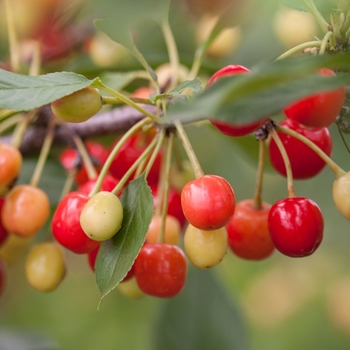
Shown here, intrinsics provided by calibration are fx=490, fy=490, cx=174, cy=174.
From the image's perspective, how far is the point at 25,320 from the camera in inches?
74.7

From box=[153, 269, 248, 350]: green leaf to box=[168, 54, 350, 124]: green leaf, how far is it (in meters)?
0.98

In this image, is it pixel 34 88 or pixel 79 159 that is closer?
pixel 34 88

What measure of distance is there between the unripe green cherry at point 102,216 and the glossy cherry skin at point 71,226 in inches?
1.0

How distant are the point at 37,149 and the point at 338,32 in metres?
0.66

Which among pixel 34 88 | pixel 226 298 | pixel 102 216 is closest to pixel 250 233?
pixel 102 216

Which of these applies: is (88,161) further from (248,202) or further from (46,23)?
(46,23)

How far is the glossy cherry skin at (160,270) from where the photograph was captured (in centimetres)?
63

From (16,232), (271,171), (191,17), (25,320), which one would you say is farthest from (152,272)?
(25,320)

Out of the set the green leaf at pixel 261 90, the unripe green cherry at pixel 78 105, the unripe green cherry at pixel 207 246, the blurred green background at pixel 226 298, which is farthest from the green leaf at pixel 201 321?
the green leaf at pixel 261 90

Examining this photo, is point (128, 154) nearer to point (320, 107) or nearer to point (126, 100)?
point (126, 100)

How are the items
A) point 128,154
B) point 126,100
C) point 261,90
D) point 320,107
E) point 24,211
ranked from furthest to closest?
point 128,154, point 24,211, point 126,100, point 320,107, point 261,90

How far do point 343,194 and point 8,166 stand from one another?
17.2 inches

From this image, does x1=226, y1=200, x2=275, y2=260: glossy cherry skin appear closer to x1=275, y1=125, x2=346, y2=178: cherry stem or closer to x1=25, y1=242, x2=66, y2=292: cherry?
x1=275, y1=125, x2=346, y2=178: cherry stem

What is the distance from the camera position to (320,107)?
478mm
